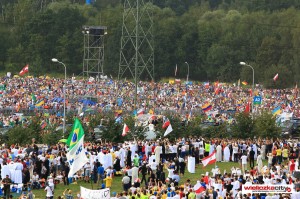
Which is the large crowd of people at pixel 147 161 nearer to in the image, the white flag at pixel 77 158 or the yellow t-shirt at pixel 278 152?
the yellow t-shirt at pixel 278 152

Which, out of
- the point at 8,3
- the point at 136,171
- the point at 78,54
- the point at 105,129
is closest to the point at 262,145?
the point at 105,129

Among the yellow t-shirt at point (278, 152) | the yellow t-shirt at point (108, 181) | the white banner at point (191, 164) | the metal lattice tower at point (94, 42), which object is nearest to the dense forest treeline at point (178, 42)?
the metal lattice tower at point (94, 42)

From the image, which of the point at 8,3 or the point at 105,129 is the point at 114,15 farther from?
the point at 105,129

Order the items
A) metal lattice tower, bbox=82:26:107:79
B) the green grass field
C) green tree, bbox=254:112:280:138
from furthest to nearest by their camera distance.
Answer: metal lattice tower, bbox=82:26:107:79 → green tree, bbox=254:112:280:138 → the green grass field

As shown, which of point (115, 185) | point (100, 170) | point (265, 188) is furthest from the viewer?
point (115, 185)

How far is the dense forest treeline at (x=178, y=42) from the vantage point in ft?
390

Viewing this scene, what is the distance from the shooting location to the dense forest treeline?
390 feet

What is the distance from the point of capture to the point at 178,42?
405 feet

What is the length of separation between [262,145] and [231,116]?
22749 mm

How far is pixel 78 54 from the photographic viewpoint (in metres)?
122

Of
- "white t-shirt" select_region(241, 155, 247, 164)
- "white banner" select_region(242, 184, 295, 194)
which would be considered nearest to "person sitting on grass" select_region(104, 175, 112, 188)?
"white banner" select_region(242, 184, 295, 194)

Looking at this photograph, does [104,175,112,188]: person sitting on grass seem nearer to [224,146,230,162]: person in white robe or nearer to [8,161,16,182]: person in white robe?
[8,161,16,182]: person in white robe

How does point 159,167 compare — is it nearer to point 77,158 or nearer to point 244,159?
point 244,159

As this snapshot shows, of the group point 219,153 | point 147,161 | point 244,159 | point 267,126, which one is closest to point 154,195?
point 147,161
